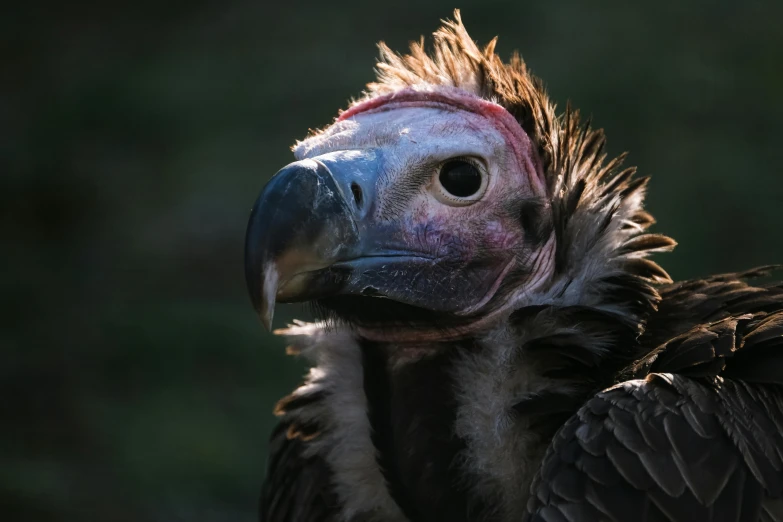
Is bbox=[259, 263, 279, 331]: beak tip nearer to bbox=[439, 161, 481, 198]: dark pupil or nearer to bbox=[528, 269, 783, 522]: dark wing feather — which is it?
bbox=[439, 161, 481, 198]: dark pupil

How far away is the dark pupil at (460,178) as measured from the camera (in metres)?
3.57

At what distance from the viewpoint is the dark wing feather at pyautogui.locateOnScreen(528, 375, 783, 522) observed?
111 inches

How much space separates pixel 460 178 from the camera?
141 inches

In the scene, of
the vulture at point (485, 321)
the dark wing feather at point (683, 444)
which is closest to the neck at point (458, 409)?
the vulture at point (485, 321)

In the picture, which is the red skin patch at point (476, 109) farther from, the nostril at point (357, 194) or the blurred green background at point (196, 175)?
the blurred green background at point (196, 175)

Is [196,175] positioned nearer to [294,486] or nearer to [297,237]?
[294,486]

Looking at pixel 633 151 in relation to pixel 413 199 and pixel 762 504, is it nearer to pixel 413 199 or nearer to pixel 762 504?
pixel 413 199

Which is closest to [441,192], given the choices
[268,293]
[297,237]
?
[297,237]

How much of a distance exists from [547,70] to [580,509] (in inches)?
295

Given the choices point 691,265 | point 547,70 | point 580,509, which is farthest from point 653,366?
point 547,70

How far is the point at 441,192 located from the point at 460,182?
0.25ft

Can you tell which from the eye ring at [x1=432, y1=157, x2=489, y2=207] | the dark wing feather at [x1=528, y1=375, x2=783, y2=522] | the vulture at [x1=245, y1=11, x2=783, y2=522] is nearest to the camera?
the dark wing feather at [x1=528, y1=375, x2=783, y2=522]

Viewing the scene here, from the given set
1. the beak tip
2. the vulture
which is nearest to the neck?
the vulture

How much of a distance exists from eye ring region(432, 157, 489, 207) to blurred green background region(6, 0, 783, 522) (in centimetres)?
346
